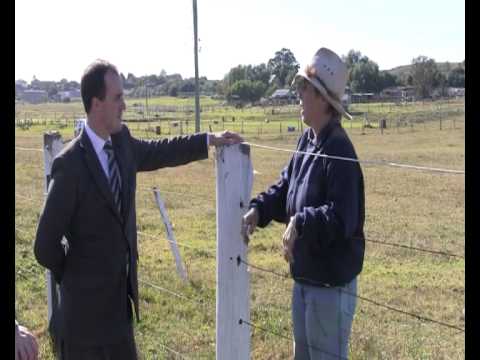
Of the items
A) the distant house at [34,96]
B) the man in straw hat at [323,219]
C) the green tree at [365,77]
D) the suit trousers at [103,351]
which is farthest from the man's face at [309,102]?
the distant house at [34,96]

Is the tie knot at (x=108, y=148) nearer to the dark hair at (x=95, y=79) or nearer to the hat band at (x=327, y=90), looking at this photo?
the dark hair at (x=95, y=79)

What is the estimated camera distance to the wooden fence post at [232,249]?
3.34 meters

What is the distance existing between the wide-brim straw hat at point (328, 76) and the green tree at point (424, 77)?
9369cm

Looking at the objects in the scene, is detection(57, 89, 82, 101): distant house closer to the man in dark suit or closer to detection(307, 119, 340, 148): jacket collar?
the man in dark suit

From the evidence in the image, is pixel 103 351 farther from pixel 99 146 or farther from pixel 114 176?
pixel 99 146

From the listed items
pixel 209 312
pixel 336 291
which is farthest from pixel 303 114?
pixel 209 312

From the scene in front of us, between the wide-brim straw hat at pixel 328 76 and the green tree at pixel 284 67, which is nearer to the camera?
the wide-brim straw hat at pixel 328 76

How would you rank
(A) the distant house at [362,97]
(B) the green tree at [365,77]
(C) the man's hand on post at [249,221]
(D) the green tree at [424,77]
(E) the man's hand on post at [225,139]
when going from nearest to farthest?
(C) the man's hand on post at [249,221] → (E) the man's hand on post at [225,139] → (A) the distant house at [362,97] → (B) the green tree at [365,77] → (D) the green tree at [424,77]

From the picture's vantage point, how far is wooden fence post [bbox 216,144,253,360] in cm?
334

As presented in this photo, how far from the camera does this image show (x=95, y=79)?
3.06 metres
